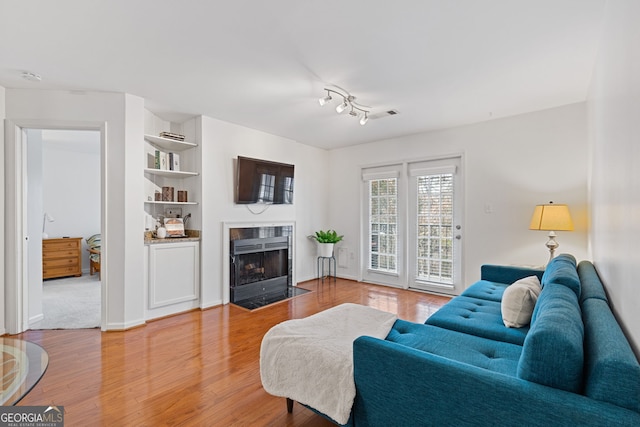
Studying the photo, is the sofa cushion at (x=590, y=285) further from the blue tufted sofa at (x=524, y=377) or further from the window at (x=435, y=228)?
the window at (x=435, y=228)

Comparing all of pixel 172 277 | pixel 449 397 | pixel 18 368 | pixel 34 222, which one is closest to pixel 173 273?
pixel 172 277

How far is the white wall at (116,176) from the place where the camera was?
3.09 m

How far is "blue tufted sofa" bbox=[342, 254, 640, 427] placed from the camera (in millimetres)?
911

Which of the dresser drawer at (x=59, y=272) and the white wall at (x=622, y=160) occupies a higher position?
the white wall at (x=622, y=160)

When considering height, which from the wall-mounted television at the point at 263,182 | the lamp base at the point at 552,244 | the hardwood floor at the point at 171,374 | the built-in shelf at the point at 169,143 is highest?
the built-in shelf at the point at 169,143

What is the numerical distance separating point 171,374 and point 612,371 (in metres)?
2.56

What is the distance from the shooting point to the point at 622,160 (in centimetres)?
137

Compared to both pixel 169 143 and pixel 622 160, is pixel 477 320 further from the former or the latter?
pixel 169 143

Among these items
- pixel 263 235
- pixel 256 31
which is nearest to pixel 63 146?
pixel 263 235

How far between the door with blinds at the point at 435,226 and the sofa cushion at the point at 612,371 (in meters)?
3.43

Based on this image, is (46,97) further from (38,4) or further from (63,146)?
(63,146)

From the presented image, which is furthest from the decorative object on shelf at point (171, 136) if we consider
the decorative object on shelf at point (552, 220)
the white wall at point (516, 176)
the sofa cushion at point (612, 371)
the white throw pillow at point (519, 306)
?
the decorative object on shelf at point (552, 220)

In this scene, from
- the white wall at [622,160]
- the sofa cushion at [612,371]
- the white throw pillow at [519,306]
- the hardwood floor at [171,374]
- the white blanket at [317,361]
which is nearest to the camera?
the sofa cushion at [612,371]

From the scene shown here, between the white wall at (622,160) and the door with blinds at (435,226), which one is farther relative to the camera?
the door with blinds at (435,226)
